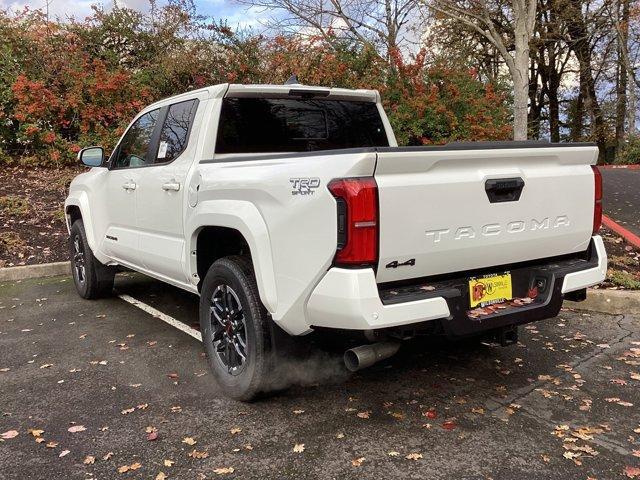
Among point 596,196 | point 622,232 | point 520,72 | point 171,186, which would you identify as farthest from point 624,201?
point 171,186

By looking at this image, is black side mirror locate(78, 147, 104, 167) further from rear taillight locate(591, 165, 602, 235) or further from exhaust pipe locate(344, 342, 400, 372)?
rear taillight locate(591, 165, 602, 235)

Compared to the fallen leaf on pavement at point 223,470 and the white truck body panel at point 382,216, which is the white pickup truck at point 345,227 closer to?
the white truck body panel at point 382,216

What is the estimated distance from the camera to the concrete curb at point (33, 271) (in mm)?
7520

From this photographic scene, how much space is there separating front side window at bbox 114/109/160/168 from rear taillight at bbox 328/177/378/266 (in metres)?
2.64

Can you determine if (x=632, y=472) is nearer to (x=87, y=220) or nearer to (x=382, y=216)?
(x=382, y=216)

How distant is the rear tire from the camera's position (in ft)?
19.9

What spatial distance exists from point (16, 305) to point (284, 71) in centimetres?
810

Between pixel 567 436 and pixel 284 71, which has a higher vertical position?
pixel 284 71

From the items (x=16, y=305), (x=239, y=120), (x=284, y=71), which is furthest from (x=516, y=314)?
(x=284, y=71)

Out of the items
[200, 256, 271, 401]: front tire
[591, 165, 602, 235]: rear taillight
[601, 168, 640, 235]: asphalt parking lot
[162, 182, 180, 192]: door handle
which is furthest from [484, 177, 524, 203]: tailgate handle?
[601, 168, 640, 235]: asphalt parking lot

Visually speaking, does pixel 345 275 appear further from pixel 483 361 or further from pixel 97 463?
pixel 483 361

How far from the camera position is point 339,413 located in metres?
3.43

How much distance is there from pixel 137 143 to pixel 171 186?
1.18 meters

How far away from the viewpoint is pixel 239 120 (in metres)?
4.21
